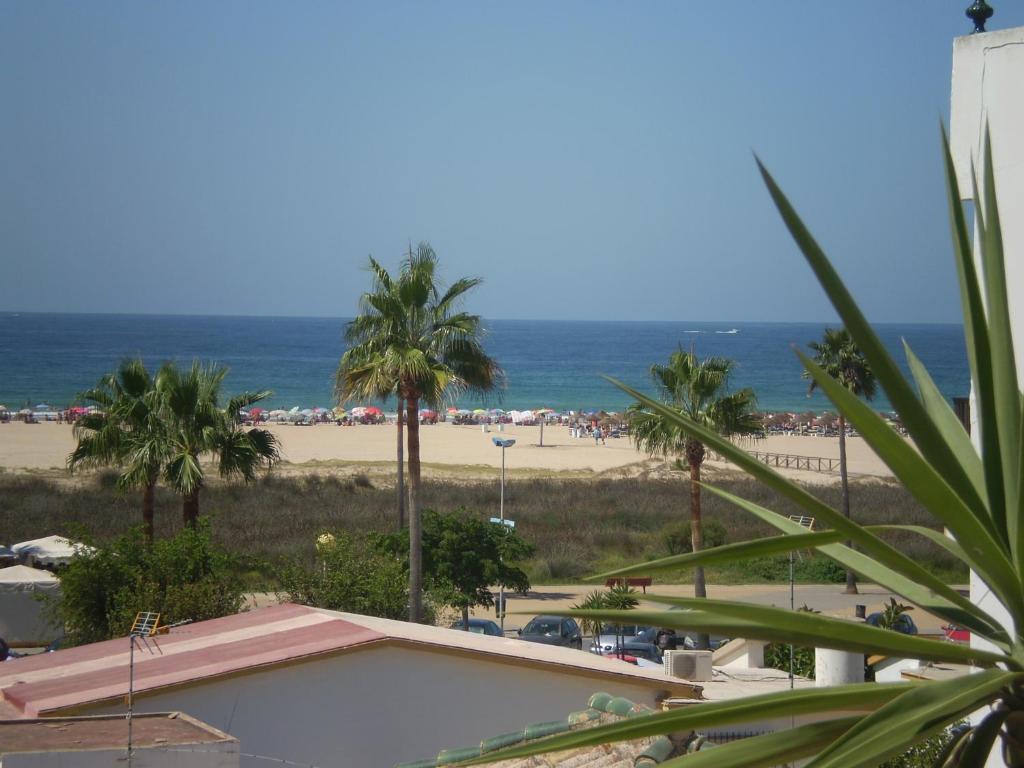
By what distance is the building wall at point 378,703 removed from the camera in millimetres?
11875

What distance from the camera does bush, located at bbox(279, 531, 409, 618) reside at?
2216 cm

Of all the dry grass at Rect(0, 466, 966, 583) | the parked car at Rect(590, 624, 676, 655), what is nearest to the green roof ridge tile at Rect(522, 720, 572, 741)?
the parked car at Rect(590, 624, 676, 655)

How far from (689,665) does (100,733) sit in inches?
277

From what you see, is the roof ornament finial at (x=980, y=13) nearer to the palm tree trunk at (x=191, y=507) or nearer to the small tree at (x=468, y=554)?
the palm tree trunk at (x=191, y=507)

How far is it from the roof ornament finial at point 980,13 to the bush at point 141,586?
15583 mm

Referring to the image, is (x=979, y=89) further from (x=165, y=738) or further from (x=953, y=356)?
(x=953, y=356)

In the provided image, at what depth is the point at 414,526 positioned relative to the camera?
21.6 meters

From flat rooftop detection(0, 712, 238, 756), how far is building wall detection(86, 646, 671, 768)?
1.15m

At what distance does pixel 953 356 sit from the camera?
186000mm

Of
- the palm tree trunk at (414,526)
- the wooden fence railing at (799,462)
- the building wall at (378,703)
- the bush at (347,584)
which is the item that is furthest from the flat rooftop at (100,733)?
the wooden fence railing at (799,462)

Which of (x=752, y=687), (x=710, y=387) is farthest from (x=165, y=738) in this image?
(x=710, y=387)

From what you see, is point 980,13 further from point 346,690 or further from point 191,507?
point 191,507

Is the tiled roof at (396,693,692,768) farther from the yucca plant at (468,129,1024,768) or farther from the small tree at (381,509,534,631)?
the small tree at (381,509,534,631)

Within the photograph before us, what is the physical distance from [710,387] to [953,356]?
171215 millimetres
